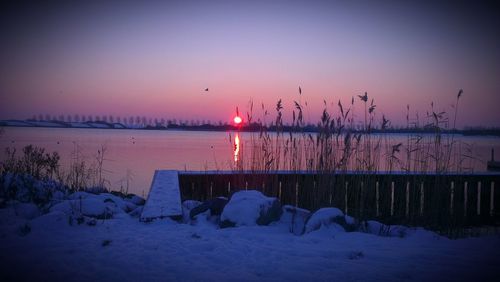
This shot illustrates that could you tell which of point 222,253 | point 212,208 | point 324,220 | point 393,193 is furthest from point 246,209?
point 393,193

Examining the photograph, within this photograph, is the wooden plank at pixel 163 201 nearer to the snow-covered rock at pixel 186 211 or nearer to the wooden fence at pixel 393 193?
the snow-covered rock at pixel 186 211

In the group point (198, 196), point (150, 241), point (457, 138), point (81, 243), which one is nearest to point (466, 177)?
point (457, 138)

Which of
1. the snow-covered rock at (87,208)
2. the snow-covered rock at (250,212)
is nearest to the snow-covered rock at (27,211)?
the snow-covered rock at (87,208)

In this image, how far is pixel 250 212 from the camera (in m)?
3.65

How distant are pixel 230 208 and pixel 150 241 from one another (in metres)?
1.11

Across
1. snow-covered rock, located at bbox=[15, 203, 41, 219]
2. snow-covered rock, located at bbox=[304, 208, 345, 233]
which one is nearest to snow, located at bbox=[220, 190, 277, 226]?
snow-covered rock, located at bbox=[304, 208, 345, 233]

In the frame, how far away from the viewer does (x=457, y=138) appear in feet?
17.0

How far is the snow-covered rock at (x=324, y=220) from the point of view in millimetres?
3361

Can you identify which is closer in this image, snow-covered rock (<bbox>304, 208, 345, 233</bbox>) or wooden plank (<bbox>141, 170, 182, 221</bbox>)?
snow-covered rock (<bbox>304, 208, 345, 233</bbox>)

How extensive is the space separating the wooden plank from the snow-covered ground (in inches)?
8.7

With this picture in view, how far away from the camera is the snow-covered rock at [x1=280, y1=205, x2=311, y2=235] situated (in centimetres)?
352

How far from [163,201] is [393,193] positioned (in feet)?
11.2

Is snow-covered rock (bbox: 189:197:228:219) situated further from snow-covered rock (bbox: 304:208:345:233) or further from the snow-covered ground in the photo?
snow-covered rock (bbox: 304:208:345:233)

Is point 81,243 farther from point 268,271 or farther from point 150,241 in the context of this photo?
point 268,271
